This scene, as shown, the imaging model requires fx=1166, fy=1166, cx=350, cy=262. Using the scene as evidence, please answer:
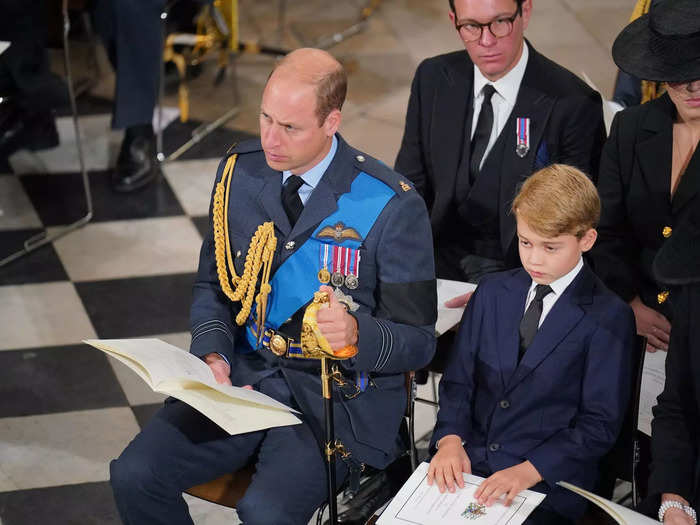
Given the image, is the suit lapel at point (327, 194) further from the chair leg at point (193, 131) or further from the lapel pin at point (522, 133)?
the chair leg at point (193, 131)

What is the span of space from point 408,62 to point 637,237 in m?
3.22

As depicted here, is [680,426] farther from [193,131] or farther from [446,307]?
[193,131]

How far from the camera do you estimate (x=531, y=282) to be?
269 cm

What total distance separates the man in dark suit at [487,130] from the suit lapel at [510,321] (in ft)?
1.80

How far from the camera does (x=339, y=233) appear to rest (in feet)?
8.75

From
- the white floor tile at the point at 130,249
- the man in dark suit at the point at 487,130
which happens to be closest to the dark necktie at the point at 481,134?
the man in dark suit at the point at 487,130

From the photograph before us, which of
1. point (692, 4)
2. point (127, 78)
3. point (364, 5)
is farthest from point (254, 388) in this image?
point (364, 5)

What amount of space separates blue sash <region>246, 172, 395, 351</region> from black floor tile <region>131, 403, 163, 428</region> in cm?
102

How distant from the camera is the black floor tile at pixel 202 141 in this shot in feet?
17.1

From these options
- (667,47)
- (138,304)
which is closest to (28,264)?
(138,304)

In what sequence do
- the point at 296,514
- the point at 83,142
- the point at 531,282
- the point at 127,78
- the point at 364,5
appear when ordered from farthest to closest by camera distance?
the point at 364,5 < the point at 83,142 < the point at 127,78 < the point at 531,282 < the point at 296,514

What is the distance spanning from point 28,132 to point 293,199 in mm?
2646

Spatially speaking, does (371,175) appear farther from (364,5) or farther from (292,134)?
(364,5)

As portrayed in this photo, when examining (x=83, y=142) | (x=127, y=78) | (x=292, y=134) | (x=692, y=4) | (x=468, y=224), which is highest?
(x=692, y=4)
